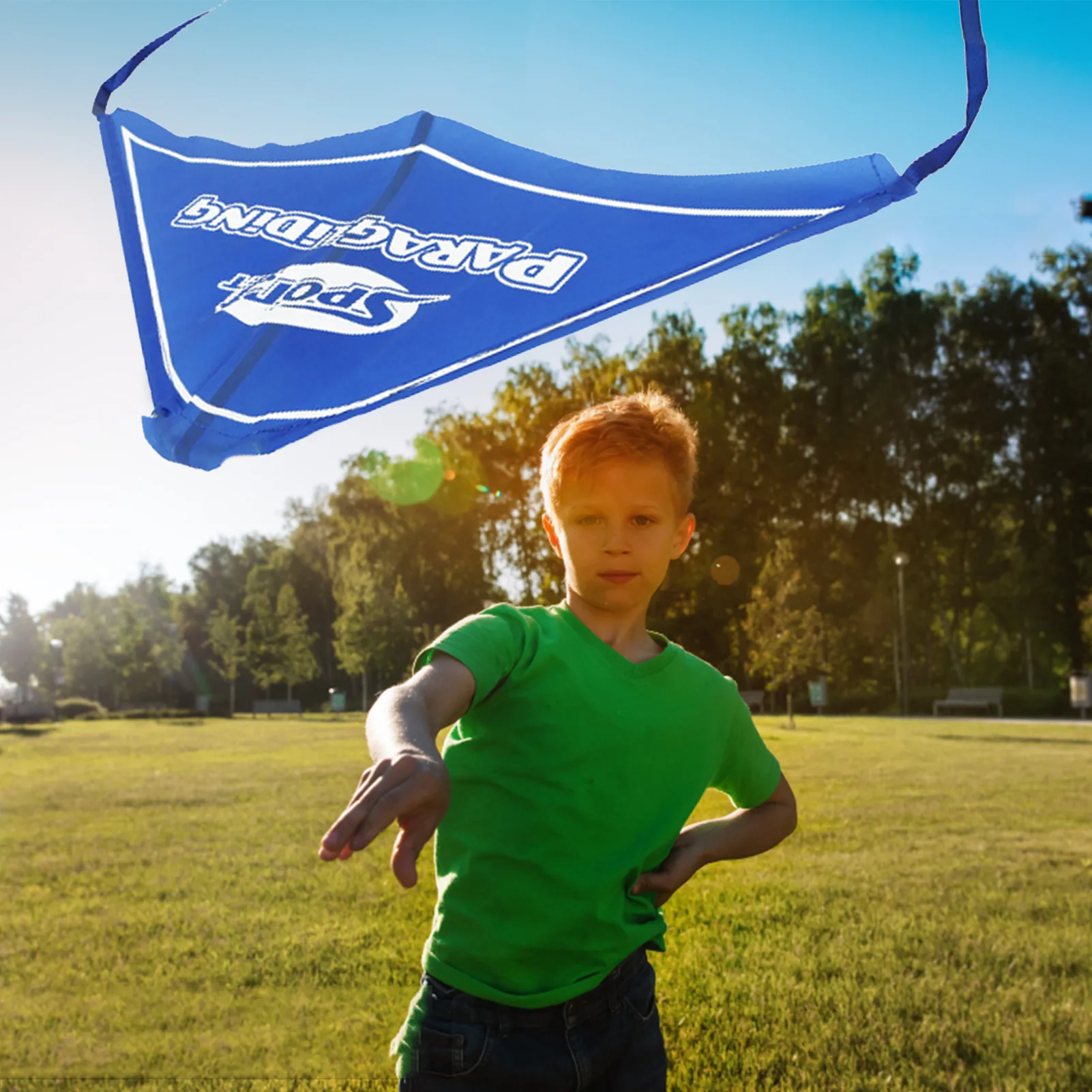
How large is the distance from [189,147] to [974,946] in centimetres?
606

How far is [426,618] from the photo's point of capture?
5431cm

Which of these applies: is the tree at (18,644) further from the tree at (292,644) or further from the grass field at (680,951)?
the grass field at (680,951)

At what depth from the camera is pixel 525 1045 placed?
206 centimetres

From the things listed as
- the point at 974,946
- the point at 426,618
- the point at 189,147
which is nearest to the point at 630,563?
the point at 189,147

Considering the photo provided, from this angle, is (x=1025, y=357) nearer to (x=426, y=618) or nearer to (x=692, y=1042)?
(x=426, y=618)

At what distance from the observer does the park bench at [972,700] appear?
4062 centimetres

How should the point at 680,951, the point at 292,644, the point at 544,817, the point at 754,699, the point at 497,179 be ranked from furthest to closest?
the point at 292,644, the point at 754,699, the point at 680,951, the point at 497,179, the point at 544,817

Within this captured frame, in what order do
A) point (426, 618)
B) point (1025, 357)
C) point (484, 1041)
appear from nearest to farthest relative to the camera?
point (484, 1041)
point (1025, 357)
point (426, 618)

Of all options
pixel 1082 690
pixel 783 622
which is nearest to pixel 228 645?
pixel 783 622

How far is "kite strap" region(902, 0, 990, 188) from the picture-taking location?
1838mm

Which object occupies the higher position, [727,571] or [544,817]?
[727,571]

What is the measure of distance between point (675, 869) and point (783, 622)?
30281 millimetres

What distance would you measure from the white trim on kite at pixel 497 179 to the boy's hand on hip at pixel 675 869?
4.50ft

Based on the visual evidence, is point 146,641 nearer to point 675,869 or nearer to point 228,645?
point 228,645
